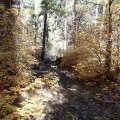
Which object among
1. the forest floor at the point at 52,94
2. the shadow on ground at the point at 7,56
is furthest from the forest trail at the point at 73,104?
the shadow on ground at the point at 7,56

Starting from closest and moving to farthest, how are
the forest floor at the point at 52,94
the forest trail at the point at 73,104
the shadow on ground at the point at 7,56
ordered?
the shadow on ground at the point at 7,56, the forest floor at the point at 52,94, the forest trail at the point at 73,104

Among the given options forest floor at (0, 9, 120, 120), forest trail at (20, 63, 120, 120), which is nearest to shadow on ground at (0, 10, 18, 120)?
forest floor at (0, 9, 120, 120)

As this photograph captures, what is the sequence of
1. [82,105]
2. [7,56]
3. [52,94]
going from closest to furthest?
[7,56]
[82,105]
[52,94]

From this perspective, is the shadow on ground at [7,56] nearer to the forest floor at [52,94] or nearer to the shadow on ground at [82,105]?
the forest floor at [52,94]

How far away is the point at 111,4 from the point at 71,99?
6.57 meters

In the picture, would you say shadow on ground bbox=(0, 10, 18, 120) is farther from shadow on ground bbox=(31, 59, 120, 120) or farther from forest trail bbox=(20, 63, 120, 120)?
shadow on ground bbox=(31, 59, 120, 120)

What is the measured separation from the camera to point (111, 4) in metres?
14.8

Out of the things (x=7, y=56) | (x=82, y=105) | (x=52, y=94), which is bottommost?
(x=82, y=105)

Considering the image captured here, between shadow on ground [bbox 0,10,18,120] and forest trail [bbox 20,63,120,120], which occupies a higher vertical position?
shadow on ground [bbox 0,10,18,120]

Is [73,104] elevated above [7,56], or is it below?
below

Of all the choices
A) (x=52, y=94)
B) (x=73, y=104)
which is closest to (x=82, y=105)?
(x=73, y=104)

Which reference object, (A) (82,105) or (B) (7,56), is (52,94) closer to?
(A) (82,105)

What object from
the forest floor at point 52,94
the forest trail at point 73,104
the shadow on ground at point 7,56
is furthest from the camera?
the forest trail at point 73,104

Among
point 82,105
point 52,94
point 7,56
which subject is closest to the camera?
point 7,56
